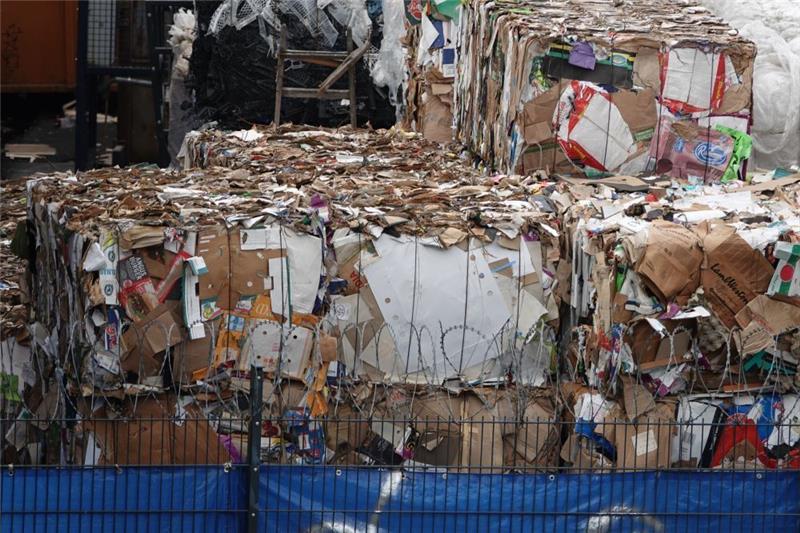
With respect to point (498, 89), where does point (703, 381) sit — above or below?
below

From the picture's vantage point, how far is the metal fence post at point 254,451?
21.9 feet

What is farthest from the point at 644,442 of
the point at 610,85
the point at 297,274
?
the point at 610,85

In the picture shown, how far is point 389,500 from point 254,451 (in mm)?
706

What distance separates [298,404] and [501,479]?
2091mm

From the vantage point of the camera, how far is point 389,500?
6.91 m

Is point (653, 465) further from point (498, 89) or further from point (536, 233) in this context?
point (498, 89)

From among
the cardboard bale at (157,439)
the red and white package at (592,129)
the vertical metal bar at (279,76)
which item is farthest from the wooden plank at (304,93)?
the cardboard bale at (157,439)

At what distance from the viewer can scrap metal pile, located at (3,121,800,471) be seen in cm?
840

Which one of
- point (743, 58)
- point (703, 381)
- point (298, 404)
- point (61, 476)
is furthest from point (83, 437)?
point (743, 58)

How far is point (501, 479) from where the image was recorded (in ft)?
22.8

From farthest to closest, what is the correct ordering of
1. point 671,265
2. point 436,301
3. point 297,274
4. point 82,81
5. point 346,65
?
1. point 82,81
2. point 346,65
3. point 436,301
4. point 297,274
5. point 671,265

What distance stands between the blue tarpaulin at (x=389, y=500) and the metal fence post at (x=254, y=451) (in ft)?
0.27

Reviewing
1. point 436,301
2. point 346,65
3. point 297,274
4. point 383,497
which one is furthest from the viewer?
point 346,65

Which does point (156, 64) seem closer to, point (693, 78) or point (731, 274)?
point (693, 78)
